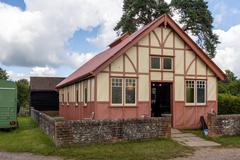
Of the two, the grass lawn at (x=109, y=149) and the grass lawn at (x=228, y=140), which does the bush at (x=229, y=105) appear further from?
the grass lawn at (x=109, y=149)

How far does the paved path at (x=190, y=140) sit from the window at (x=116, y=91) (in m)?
3.69

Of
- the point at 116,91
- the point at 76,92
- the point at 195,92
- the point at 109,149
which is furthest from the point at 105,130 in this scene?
the point at 76,92

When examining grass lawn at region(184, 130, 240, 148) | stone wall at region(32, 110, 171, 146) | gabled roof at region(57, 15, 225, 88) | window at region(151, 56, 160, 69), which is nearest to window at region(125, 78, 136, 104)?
window at region(151, 56, 160, 69)

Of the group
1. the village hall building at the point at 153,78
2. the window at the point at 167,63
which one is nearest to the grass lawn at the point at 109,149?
the village hall building at the point at 153,78

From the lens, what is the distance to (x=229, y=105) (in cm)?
2573

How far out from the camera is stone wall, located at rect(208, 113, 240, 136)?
17.5 m

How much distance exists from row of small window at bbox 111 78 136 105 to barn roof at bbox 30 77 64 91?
86.8ft

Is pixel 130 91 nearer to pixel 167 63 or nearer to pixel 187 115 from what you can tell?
pixel 167 63

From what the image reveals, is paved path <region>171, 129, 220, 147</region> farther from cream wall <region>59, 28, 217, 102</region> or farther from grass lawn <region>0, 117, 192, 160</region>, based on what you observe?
cream wall <region>59, 28, 217, 102</region>

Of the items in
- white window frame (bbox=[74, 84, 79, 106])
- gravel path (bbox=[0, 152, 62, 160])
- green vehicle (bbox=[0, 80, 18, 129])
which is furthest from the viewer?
white window frame (bbox=[74, 84, 79, 106])

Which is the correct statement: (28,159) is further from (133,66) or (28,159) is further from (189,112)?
(189,112)

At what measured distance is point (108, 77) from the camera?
19703 mm

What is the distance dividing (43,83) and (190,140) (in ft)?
108

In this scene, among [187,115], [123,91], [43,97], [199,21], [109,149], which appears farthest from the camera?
[43,97]
